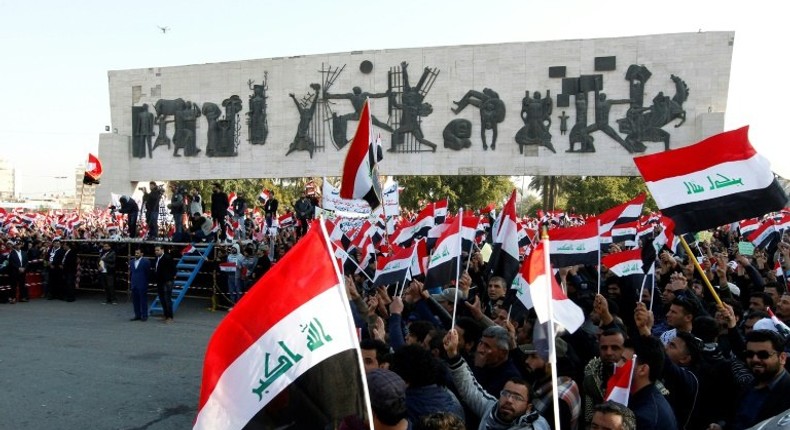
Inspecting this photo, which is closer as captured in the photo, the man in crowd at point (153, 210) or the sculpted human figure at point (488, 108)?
the man in crowd at point (153, 210)

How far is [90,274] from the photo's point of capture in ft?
59.5

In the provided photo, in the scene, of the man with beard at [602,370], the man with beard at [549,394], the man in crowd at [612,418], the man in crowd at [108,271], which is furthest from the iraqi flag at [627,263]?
the man in crowd at [108,271]

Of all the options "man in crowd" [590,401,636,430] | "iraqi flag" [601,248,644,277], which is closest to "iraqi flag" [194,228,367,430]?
"man in crowd" [590,401,636,430]

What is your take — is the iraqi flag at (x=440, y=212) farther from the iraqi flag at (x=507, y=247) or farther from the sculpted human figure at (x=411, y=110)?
the sculpted human figure at (x=411, y=110)

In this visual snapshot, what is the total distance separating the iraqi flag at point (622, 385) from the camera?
141 inches

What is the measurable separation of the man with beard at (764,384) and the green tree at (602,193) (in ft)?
153

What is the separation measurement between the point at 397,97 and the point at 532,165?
6.79 m

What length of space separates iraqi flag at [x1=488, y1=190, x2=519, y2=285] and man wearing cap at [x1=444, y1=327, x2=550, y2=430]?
248cm

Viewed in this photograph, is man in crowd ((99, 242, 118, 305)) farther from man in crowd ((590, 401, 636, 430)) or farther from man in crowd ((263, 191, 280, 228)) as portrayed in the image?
man in crowd ((590, 401, 636, 430))

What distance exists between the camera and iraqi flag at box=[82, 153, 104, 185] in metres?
20.4

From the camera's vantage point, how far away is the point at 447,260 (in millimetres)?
6645

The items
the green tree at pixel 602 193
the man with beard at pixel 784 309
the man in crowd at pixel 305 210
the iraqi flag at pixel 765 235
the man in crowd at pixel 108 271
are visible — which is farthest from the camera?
the green tree at pixel 602 193

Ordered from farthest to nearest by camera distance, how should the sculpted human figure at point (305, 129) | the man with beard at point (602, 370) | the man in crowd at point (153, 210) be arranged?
1. the sculpted human figure at point (305, 129)
2. the man in crowd at point (153, 210)
3. the man with beard at point (602, 370)

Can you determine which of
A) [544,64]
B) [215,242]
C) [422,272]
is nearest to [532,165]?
[544,64]
